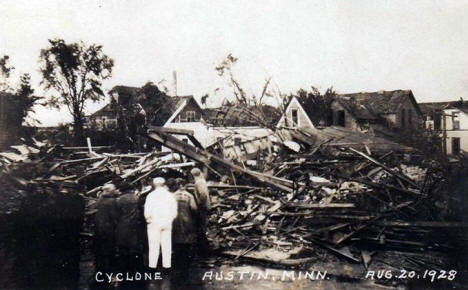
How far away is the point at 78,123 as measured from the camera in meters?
11.3

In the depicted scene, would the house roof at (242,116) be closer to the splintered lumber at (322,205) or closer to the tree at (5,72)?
the splintered lumber at (322,205)

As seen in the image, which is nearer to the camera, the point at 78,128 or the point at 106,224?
the point at 106,224

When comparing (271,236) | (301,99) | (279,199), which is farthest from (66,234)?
(301,99)

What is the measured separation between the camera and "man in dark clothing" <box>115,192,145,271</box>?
18.6 ft

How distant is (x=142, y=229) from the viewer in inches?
228

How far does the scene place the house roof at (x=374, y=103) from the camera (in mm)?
25625

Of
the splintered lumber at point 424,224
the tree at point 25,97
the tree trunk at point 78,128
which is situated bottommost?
the splintered lumber at point 424,224

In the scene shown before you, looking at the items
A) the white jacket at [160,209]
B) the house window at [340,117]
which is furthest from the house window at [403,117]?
the white jacket at [160,209]

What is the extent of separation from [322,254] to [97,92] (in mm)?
9222

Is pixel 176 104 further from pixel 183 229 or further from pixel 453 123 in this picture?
pixel 183 229

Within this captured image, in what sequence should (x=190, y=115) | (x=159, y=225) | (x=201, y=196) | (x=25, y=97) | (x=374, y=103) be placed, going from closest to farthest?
(x=159, y=225), (x=201, y=196), (x=25, y=97), (x=374, y=103), (x=190, y=115)

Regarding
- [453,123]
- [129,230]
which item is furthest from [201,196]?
[453,123]

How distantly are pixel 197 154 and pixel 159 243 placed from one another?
395cm

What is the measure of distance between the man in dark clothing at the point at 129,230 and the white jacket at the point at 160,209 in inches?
6.7
